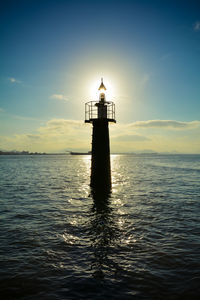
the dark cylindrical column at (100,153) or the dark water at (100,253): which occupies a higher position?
the dark cylindrical column at (100,153)

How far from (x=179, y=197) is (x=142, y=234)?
9.28 metres

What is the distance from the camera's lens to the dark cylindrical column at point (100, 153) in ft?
56.2

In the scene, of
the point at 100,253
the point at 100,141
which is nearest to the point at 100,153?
the point at 100,141

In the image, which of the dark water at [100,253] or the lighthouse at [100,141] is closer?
the dark water at [100,253]

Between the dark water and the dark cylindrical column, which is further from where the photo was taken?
the dark cylindrical column

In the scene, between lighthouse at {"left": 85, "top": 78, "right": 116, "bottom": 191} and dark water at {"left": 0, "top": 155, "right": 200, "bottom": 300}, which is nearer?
dark water at {"left": 0, "top": 155, "right": 200, "bottom": 300}

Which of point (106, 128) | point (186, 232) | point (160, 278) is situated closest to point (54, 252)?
point (160, 278)

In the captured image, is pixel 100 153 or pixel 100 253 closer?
pixel 100 253

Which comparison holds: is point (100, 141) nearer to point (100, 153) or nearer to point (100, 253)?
point (100, 153)

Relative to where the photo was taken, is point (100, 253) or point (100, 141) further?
point (100, 141)

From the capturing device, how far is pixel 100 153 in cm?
1709

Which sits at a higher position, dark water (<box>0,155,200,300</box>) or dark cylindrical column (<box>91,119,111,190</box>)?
dark cylindrical column (<box>91,119,111,190</box>)

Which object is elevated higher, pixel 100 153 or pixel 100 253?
pixel 100 153

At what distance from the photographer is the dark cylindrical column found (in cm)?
1712
